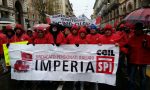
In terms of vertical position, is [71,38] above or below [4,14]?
below

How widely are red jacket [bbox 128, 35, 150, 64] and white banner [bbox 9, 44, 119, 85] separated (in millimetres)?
437

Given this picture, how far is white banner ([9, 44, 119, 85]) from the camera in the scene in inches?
343

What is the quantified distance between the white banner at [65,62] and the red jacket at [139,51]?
1.43 feet

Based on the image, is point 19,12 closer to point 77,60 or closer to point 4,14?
point 4,14

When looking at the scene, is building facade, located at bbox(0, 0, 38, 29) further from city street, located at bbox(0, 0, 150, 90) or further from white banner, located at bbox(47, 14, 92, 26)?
city street, located at bbox(0, 0, 150, 90)

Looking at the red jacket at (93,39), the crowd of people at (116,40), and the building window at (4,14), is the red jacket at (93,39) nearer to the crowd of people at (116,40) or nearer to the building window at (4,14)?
the crowd of people at (116,40)

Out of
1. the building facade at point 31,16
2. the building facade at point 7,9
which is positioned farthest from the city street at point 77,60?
the building facade at point 31,16

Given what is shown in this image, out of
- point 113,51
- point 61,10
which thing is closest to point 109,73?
point 113,51

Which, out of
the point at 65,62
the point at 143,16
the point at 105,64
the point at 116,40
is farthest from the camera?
the point at 143,16

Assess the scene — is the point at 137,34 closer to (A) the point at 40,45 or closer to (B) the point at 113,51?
(B) the point at 113,51

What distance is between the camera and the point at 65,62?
9.02 m

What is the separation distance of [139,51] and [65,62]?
6.54 feet

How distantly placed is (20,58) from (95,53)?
2.08 m

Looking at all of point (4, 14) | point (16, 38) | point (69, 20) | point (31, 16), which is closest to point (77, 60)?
point (16, 38)
